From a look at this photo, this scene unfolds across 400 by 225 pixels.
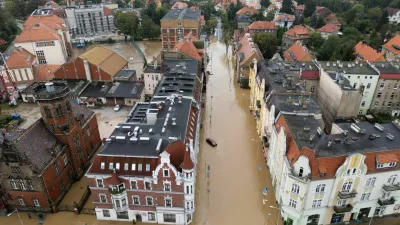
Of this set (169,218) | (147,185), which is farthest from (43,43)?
(169,218)

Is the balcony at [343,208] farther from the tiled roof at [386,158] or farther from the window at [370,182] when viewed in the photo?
the tiled roof at [386,158]

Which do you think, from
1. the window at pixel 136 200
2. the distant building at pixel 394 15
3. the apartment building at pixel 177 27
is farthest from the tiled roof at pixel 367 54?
the window at pixel 136 200

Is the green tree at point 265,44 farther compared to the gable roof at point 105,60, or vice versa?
the green tree at point 265,44

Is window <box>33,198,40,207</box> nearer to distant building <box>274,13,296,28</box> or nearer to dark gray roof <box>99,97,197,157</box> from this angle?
dark gray roof <box>99,97,197,157</box>

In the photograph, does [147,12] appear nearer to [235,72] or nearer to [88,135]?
[235,72]

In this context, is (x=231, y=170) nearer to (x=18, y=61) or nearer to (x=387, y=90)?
(x=387, y=90)

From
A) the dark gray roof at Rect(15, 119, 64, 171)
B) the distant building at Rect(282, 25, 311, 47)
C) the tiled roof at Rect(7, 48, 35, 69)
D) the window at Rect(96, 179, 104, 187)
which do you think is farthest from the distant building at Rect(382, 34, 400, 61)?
the tiled roof at Rect(7, 48, 35, 69)
